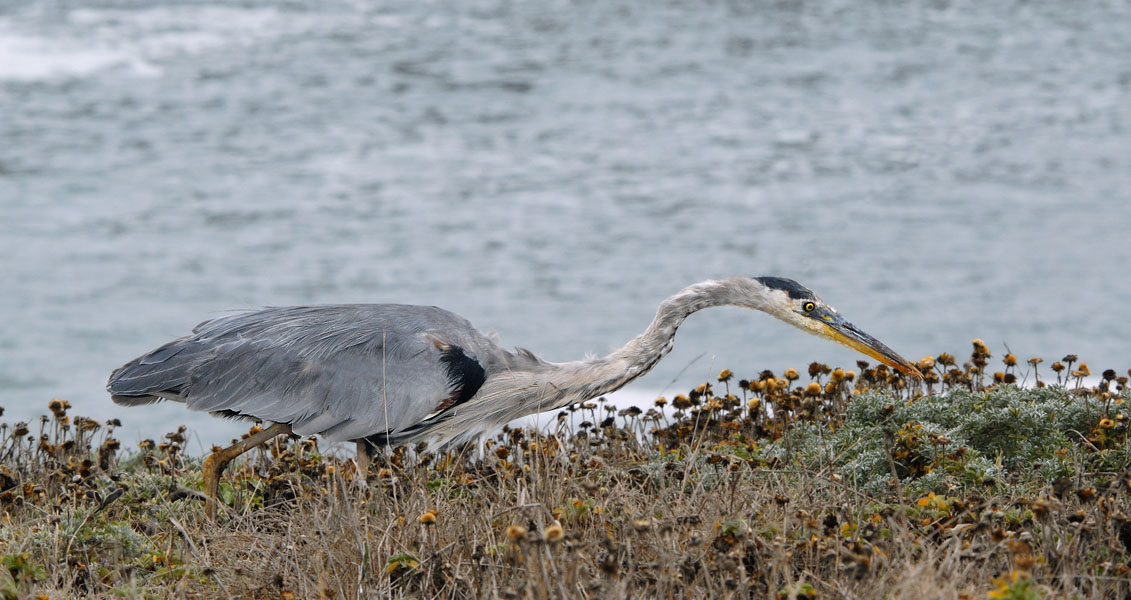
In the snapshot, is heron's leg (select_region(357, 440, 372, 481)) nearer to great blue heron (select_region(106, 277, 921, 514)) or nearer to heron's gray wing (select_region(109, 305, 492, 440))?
great blue heron (select_region(106, 277, 921, 514))

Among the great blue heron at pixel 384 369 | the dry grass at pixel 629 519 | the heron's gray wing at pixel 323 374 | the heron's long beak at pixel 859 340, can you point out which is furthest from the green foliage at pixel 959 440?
the heron's gray wing at pixel 323 374

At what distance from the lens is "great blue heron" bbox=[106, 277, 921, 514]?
18.5ft

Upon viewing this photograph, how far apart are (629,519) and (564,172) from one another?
38.1ft

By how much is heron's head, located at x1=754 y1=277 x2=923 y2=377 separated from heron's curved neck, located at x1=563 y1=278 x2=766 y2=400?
0.23 meters

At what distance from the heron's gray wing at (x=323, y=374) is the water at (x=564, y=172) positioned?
4.26 m

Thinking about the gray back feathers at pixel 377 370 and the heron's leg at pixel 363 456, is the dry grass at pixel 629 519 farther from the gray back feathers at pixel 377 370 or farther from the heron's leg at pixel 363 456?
the gray back feathers at pixel 377 370

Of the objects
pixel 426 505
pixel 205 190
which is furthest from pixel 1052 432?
pixel 205 190

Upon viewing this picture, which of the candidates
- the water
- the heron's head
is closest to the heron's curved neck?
the heron's head

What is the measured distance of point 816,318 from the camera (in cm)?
602

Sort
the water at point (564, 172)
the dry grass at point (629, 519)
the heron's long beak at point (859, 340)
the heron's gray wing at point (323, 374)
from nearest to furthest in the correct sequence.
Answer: the dry grass at point (629, 519) → the heron's gray wing at point (323, 374) → the heron's long beak at point (859, 340) → the water at point (564, 172)

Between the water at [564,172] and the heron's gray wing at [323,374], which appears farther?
the water at [564,172]

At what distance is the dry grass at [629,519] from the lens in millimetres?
3723

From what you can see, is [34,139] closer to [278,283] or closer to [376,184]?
[376,184]

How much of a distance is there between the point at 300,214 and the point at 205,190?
1.38 meters
